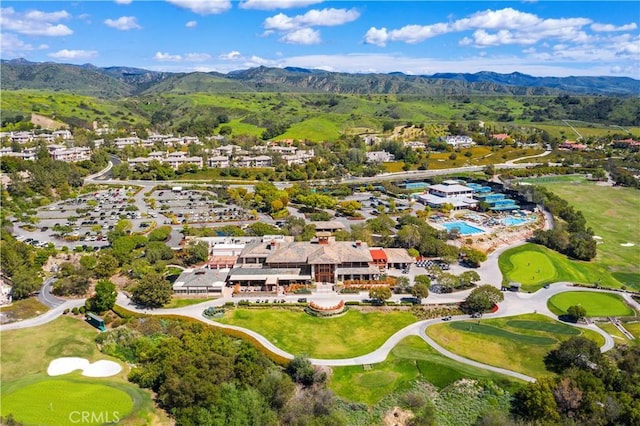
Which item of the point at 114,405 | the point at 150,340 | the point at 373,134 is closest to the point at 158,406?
the point at 114,405

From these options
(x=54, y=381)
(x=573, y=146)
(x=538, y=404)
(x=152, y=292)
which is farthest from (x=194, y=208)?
(x=573, y=146)

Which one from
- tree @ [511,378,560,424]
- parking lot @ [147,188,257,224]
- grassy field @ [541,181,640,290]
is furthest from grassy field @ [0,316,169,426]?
grassy field @ [541,181,640,290]

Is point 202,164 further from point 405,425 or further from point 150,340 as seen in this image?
point 405,425

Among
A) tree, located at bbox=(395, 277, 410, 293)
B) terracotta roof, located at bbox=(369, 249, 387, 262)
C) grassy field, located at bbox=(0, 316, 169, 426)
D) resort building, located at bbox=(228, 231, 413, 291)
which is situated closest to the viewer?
grassy field, located at bbox=(0, 316, 169, 426)

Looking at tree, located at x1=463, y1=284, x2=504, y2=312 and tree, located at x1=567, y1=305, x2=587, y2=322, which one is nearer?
tree, located at x1=567, y1=305, x2=587, y2=322

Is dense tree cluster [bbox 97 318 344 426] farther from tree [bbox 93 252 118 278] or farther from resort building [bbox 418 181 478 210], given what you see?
resort building [bbox 418 181 478 210]

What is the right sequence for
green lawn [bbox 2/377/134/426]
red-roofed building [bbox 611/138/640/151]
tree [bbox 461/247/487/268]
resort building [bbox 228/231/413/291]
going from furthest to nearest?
1. red-roofed building [bbox 611/138/640/151]
2. tree [bbox 461/247/487/268]
3. resort building [bbox 228/231/413/291]
4. green lawn [bbox 2/377/134/426]

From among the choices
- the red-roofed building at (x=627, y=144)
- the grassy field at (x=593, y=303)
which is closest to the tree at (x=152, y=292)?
the grassy field at (x=593, y=303)
